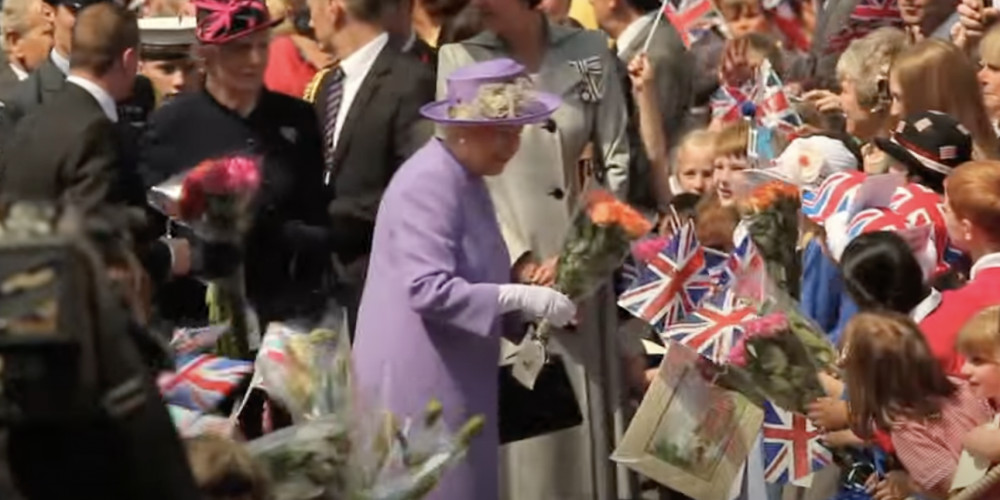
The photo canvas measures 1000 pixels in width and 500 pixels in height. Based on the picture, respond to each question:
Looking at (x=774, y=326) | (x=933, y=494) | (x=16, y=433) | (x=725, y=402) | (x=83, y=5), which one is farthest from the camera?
(x=83, y=5)

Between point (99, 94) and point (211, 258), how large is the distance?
0.65 meters

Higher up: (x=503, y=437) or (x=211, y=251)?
(x=211, y=251)

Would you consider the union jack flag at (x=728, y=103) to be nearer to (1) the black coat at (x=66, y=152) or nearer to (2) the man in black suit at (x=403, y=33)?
(2) the man in black suit at (x=403, y=33)

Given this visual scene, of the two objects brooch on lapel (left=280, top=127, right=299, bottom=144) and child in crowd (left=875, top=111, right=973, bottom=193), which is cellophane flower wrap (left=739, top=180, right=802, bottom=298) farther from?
brooch on lapel (left=280, top=127, right=299, bottom=144)

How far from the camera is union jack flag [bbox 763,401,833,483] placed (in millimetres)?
7207

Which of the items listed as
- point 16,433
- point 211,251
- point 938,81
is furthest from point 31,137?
point 16,433

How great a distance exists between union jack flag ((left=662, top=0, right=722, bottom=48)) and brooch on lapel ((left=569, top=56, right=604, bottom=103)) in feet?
7.72

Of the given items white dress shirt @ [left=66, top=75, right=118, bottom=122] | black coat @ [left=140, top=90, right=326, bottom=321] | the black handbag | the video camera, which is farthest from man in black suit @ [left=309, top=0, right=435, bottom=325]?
the video camera

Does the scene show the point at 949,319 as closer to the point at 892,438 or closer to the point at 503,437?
the point at 892,438

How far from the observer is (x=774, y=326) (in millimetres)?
6996

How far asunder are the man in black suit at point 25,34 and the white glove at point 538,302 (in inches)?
152

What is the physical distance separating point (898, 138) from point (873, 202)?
8.0 inches

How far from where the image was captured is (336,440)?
5.04 meters

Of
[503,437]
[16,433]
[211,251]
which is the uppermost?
[16,433]
